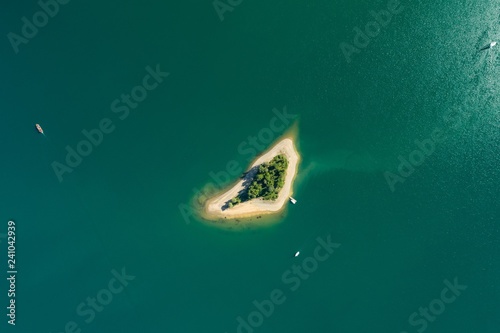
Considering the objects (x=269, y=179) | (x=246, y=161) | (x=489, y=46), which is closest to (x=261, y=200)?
(x=269, y=179)

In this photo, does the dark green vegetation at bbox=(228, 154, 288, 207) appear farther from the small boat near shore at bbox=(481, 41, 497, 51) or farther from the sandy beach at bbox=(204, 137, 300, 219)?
the small boat near shore at bbox=(481, 41, 497, 51)

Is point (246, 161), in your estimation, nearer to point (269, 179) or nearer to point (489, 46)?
point (269, 179)

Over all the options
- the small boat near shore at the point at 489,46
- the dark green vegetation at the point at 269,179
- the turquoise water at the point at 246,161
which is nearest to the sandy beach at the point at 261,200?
the dark green vegetation at the point at 269,179

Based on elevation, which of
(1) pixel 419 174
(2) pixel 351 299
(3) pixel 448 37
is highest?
(3) pixel 448 37

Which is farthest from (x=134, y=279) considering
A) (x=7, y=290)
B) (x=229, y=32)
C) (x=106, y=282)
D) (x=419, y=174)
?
(x=419, y=174)

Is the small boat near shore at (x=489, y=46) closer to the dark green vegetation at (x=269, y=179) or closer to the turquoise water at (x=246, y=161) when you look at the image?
the turquoise water at (x=246, y=161)

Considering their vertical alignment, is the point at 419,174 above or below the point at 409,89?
below

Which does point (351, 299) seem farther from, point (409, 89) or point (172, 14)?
point (172, 14)
